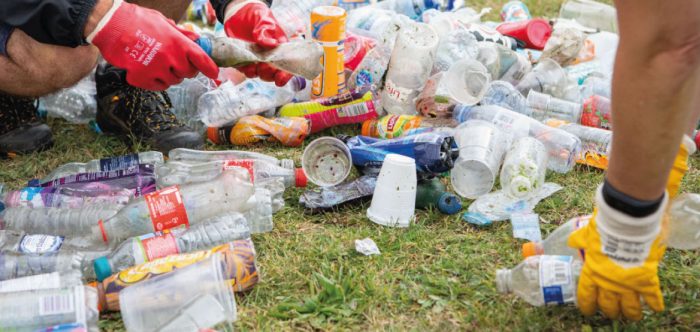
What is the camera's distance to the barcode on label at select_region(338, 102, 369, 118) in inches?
137

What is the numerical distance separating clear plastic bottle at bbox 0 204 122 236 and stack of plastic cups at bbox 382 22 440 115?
1558 millimetres

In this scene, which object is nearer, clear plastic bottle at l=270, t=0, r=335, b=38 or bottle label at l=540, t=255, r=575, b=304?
bottle label at l=540, t=255, r=575, b=304

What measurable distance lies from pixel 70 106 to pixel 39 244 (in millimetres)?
1645

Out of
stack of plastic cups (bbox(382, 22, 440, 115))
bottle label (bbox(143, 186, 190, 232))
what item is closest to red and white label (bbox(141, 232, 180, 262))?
bottle label (bbox(143, 186, 190, 232))

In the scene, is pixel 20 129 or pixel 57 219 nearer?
pixel 57 219

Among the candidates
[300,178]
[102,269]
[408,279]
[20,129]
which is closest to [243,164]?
[300,178]

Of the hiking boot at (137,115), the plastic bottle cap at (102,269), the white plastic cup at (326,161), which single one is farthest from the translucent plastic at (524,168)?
the plastic bottle cap at (102,269)

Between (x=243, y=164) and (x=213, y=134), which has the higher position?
(x=243, y=164)

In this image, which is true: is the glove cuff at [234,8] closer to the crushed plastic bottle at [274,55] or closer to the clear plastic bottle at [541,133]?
the crushed plastic bottle at [274,55]

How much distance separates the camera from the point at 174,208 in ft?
8.30

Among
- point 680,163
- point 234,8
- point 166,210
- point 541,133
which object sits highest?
point 234,8

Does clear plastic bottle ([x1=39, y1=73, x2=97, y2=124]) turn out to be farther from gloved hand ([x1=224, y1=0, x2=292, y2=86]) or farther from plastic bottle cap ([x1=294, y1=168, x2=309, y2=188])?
plastic bottle cap ([x1=294, y1=168, x2=309, y2=188])

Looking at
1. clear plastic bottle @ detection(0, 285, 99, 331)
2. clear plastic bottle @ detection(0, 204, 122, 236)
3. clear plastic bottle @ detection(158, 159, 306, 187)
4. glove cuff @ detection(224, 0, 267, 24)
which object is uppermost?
glove cuff @ detection(224, 0, 267, 24)

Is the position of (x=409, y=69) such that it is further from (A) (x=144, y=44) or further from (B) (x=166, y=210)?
(B) (x=166, y=210)
